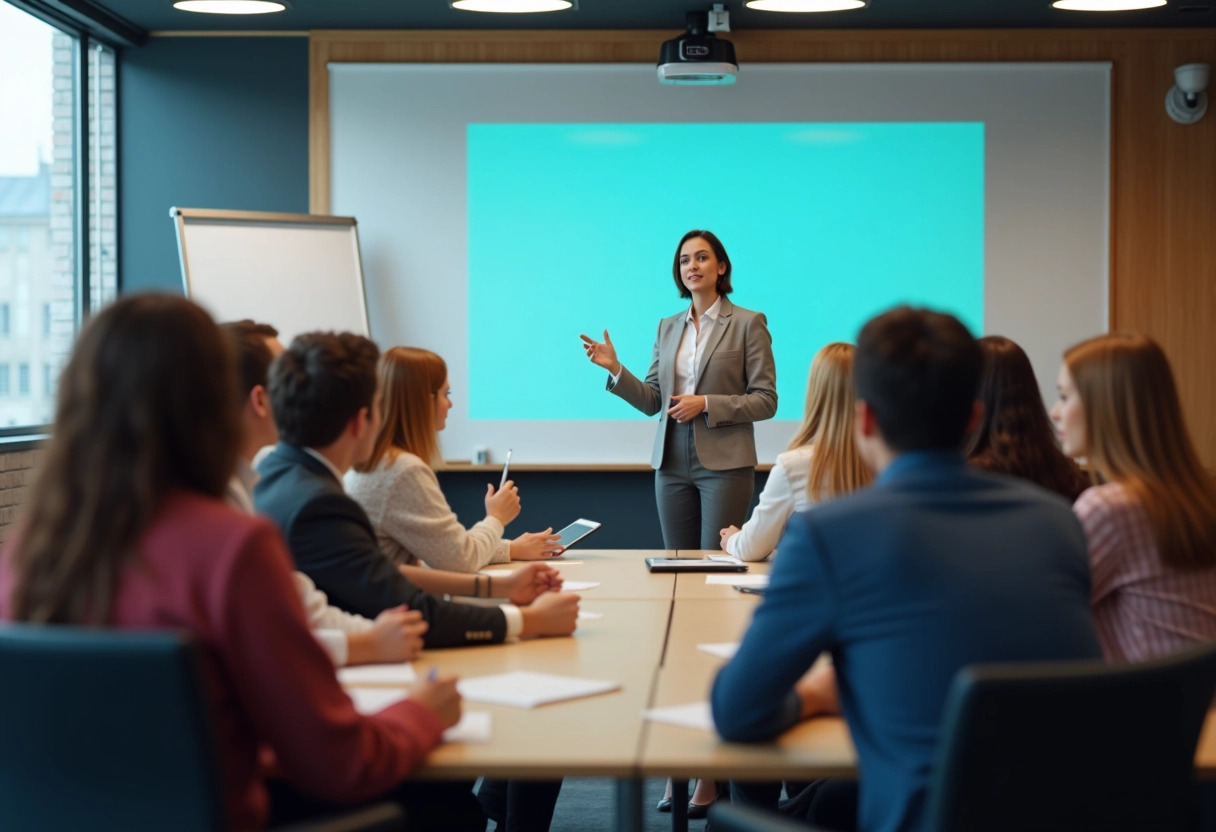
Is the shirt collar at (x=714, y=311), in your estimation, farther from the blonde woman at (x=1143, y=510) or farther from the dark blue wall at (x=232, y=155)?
the blonde woman at (x=1143, y=510)

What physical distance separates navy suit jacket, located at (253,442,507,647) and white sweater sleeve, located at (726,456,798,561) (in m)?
1.14

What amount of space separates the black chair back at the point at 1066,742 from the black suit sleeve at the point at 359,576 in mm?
1168

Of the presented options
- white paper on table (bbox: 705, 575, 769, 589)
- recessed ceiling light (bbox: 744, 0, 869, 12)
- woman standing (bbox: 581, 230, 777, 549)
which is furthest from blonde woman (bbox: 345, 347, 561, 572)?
recessed ceiling light (bbox: 744, 0, 869, 12)

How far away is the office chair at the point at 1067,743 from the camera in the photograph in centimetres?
142

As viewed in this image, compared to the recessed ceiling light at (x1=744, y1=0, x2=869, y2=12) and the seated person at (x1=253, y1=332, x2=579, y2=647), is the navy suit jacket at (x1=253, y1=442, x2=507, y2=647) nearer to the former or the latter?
the seated person at (x1=253, y1=332, x2=579, y2=647)

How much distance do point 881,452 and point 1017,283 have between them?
16.0ft

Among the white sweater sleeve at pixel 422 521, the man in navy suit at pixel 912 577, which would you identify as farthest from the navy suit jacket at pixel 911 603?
the white sweater sleeve at pixel 422 521

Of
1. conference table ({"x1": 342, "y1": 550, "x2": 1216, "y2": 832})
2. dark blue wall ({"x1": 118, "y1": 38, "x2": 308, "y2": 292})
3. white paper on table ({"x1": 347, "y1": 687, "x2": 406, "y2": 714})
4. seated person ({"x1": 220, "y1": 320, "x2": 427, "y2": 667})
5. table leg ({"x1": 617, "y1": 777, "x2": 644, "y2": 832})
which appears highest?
dark blue wall ({"x1": 118, "y1": 38, "x2": 308, "y2": 292})

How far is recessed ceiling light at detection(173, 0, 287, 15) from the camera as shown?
17.6ft

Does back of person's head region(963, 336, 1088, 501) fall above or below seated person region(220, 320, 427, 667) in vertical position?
above

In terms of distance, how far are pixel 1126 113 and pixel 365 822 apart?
5.76 metres

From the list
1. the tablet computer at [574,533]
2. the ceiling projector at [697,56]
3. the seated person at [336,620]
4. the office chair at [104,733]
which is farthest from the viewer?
the ceiling projector at [697,56]

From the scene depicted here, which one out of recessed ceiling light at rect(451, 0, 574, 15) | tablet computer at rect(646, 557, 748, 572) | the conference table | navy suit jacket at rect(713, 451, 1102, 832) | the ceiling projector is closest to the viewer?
navy suit jacket at rect(713, 451, 1102, 832)

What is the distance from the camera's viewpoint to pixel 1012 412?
2584mm
